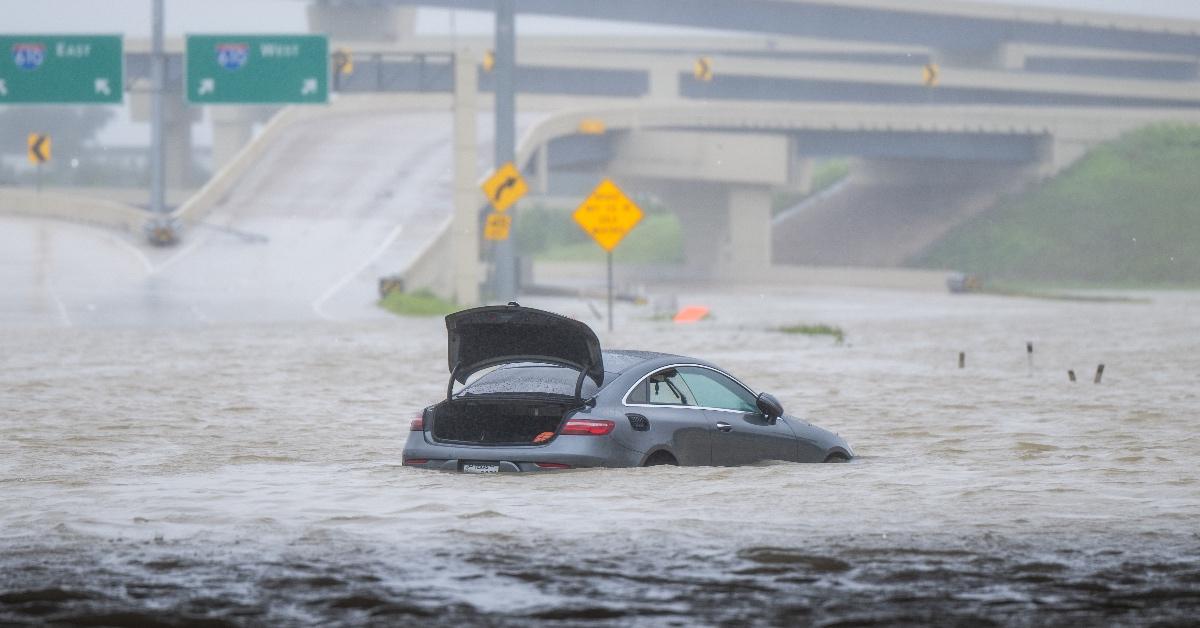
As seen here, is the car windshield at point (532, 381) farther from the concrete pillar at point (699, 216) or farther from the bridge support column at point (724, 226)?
the concrete pillar at point (699, 216)

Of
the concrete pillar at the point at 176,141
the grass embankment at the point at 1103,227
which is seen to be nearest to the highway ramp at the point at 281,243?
the concrete pillar at the point at 176,141

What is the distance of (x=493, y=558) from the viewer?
1010cm

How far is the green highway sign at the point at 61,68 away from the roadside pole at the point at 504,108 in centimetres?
1151

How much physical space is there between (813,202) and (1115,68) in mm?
42832

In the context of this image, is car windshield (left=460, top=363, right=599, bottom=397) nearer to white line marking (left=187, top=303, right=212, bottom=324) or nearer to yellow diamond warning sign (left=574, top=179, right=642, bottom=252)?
yellow diamond warning sign (left=574, top=179, right=642, bottom=252)

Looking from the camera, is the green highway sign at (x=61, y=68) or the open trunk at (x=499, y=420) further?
the green highway sign at (x=61, y=68)

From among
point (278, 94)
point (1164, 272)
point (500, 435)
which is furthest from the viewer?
point (1164, 272)

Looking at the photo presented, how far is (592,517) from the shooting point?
1164 cm

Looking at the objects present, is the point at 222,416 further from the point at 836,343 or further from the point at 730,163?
the point at 730,163

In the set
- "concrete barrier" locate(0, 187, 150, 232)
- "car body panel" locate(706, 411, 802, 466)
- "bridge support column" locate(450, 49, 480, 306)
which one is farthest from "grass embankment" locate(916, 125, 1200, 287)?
"car body panel" locate(706, 411, 802, 466)

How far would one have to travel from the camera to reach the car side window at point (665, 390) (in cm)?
1338

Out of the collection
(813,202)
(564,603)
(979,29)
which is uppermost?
(979,29)

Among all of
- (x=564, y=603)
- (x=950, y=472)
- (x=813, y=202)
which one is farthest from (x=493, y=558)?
(x=813, y=202)

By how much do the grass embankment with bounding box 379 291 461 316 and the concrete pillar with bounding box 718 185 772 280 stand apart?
32.5 meters
